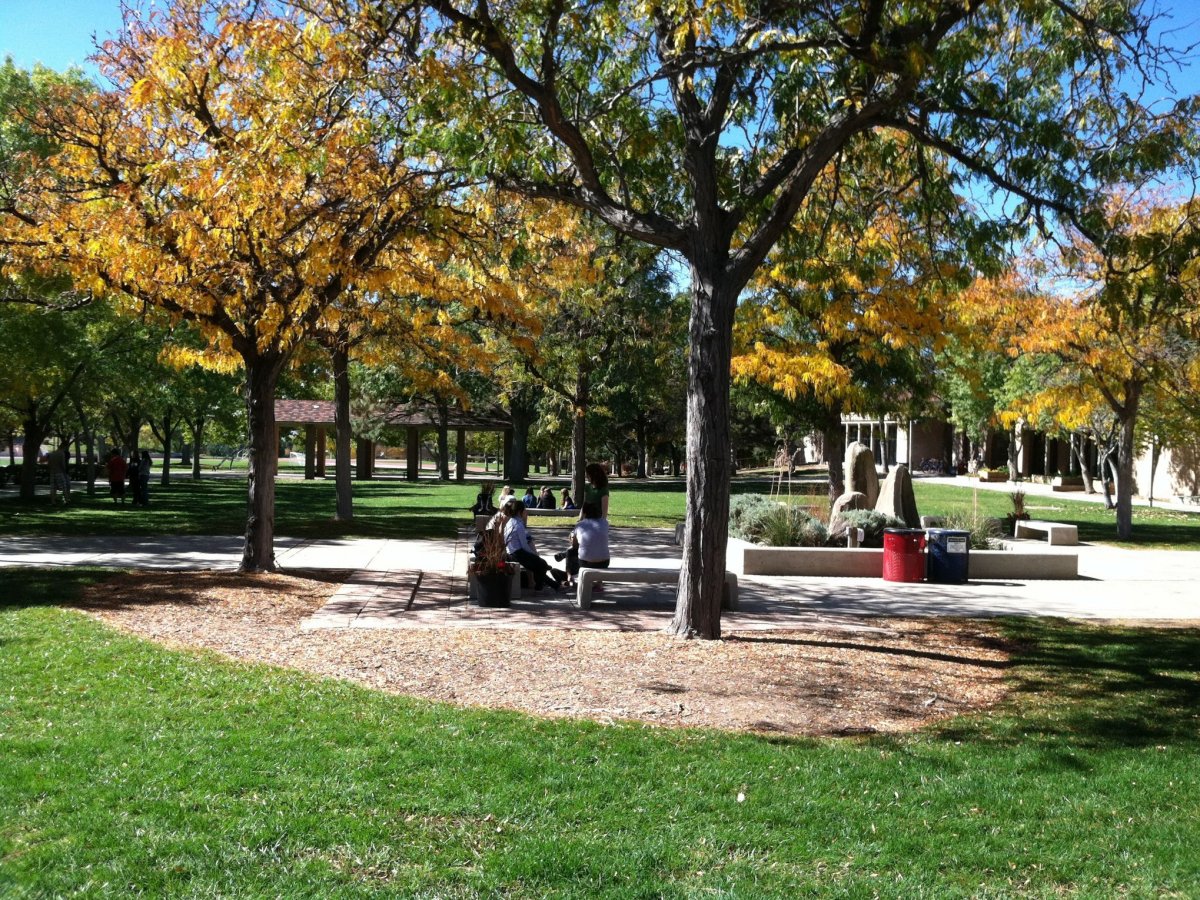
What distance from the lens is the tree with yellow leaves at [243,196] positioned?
33.6ft

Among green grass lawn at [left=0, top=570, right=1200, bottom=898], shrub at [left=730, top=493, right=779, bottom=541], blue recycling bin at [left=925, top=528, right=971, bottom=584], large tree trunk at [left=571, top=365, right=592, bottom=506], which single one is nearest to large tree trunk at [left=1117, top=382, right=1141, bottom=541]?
shrub at [left=730, top=493, right=779, bottom=541]

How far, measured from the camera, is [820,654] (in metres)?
9.72

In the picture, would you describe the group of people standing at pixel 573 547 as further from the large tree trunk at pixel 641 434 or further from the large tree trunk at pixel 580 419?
the large tree trunk at pixel 641 434

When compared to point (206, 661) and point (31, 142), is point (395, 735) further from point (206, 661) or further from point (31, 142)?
point (31, 142)

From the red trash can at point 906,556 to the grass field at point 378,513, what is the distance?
16.3ft

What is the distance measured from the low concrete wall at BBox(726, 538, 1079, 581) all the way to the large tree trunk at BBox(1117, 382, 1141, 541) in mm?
8191

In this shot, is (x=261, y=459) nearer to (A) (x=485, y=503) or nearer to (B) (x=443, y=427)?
(A) (x=485, y=503)

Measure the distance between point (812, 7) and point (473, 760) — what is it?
762cm

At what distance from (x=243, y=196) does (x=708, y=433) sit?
16.9 ft

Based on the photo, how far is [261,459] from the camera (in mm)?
14406

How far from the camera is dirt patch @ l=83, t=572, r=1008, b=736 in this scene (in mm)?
7680

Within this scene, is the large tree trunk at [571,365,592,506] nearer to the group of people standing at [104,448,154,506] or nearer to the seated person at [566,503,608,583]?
the group of people standing at [104,448,154,506]

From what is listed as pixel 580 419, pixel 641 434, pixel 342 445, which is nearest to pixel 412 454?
pixel 641 434

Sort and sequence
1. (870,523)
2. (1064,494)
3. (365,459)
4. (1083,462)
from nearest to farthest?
(870,523) → (1083,462) → (1064,494) → (365,459)
